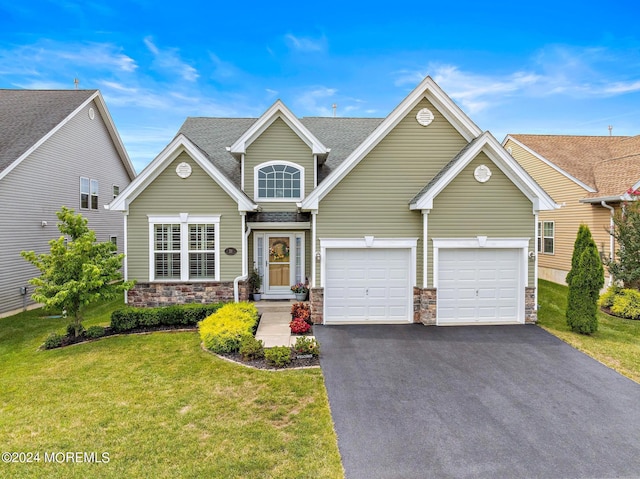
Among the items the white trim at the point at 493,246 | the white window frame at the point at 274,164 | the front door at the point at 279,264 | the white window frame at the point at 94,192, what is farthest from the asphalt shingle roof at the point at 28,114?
the white trim at the point at 493,246

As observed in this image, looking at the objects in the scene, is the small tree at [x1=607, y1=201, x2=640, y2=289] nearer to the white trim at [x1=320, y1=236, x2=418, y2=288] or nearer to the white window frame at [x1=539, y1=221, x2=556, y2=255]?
the white window frame at [x1=539, y1=221, x2=556, y2=255]

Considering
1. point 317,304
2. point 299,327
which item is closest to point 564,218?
point 317,304

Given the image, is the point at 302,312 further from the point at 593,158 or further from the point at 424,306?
the point at 593,158

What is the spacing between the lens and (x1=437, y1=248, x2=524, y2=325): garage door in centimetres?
1045

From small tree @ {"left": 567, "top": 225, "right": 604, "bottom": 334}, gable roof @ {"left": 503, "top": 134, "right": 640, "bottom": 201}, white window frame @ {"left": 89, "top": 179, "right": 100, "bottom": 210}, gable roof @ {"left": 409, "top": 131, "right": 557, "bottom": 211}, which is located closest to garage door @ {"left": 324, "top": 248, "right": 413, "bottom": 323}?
gable roof @ {"left": 409, "top": 131, "right": 557, "bottom": 211}

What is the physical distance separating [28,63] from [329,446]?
2472cm

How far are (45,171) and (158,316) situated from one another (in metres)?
9.32

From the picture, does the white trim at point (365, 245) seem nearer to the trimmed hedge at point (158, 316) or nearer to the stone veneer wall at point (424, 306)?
the stone veneer wall at point (424, 306)

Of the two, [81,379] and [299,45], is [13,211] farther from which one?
[299,45]

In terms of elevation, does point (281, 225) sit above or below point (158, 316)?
above

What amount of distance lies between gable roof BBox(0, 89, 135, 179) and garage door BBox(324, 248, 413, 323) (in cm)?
1233

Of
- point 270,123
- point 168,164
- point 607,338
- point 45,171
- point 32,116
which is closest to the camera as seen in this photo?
point 607,338

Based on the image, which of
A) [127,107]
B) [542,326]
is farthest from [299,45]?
[542,326]

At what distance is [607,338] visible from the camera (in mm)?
9352
